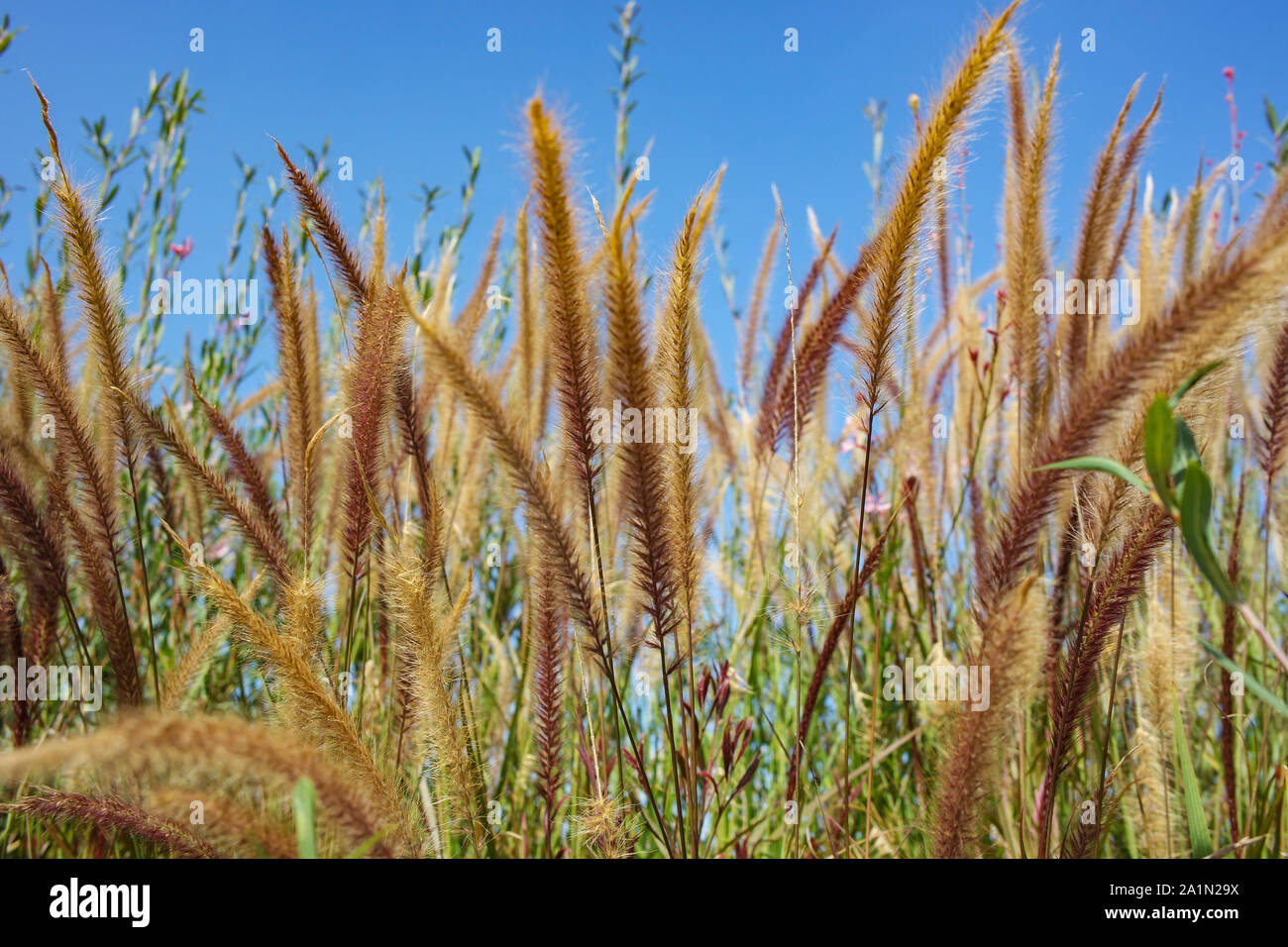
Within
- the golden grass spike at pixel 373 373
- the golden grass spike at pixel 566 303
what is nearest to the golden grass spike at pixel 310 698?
the golden grass spike at pixel 373 373

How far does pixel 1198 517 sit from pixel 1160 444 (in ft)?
0.20

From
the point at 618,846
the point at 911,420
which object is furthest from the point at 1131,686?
the point at 618,846

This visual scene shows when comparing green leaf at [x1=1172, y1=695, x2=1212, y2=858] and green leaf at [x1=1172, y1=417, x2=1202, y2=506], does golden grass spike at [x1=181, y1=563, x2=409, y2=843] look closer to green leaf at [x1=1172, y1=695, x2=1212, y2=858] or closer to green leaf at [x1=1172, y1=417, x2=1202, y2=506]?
green leaf at [x1=1172, y1=417, x2=1202, y2=506]

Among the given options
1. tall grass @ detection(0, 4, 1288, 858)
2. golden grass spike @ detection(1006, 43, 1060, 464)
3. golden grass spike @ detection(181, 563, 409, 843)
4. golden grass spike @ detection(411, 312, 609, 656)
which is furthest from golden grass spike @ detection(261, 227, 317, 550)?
golden grass spike @ detection(1006, 43, 1060, 464)

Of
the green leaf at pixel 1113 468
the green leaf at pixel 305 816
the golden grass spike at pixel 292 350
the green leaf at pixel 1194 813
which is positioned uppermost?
the golden grass spike at pixel 292 350

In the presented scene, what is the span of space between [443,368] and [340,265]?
0.45m

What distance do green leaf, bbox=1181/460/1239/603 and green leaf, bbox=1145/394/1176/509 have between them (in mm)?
19

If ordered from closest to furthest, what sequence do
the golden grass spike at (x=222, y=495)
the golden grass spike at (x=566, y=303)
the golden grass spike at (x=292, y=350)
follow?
1. the golden grass spike at (x=566, y=303)
2. the golden grass spike at (x=222, y=495)
3. the golden grass spike at (x=292, y=350)

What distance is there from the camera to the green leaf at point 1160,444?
650mm

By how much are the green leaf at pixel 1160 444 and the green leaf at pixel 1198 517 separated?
0.02 meters

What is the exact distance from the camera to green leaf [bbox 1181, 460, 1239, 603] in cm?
64

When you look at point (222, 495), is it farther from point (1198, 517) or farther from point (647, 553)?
point (1198, 517)

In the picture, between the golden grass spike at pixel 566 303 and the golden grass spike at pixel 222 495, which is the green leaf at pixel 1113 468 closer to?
the golden grass spike at pixel 566 303
